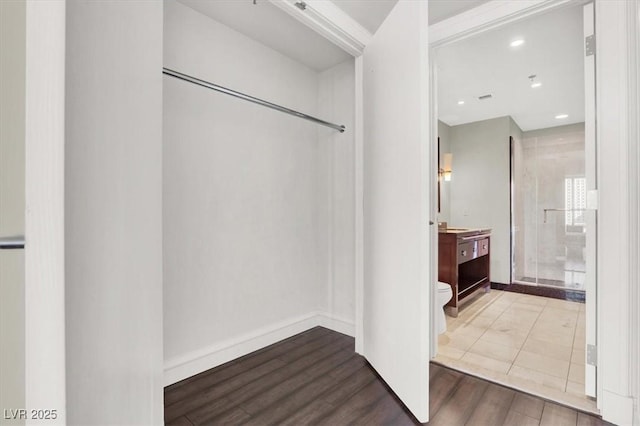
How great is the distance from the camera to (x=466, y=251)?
3328mm

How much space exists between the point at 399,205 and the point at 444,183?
3.55 meters

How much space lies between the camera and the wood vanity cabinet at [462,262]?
3.07 metres

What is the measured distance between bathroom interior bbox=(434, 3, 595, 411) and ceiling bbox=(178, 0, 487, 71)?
311 mm

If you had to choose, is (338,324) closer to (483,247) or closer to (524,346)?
(524,346)

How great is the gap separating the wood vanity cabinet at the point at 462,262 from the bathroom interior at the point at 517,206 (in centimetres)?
1

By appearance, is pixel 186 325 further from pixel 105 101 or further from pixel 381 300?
pixel 105 101

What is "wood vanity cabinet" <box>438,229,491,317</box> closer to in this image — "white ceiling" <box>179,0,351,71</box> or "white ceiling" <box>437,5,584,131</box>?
"white ceiling" <box>437,5,584,131</box>

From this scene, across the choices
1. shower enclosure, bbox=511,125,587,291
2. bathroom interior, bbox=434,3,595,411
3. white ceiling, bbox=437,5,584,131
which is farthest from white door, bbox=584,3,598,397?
shower enclosure, bbox=511,125,587,291

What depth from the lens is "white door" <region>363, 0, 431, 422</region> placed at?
149 cm

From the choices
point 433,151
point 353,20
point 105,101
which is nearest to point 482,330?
point 433,151

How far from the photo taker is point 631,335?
1453 mm
